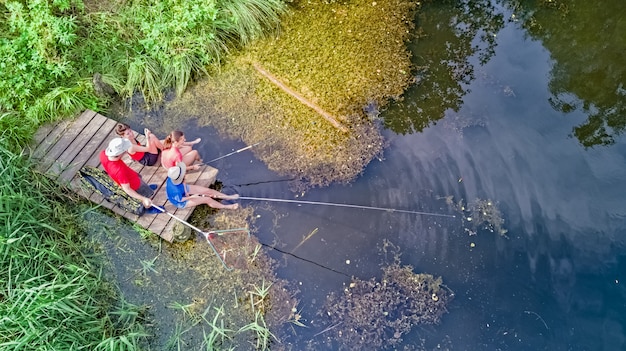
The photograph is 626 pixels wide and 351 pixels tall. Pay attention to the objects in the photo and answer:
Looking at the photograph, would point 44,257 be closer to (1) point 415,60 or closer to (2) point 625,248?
(1) point 415,60

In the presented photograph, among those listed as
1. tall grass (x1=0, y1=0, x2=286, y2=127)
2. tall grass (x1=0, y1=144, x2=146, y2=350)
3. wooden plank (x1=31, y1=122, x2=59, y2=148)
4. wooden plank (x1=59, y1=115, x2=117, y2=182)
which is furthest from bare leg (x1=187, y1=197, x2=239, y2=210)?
wooden plank (x1=31, y1=122, x2=59, y2=148)

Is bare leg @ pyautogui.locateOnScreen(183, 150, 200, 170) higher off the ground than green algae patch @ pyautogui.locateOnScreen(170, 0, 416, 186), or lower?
lower

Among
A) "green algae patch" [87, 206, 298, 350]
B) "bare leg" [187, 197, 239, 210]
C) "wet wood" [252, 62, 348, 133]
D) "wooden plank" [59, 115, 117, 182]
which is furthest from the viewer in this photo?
"wet wood" [252, 62, 348, 133]

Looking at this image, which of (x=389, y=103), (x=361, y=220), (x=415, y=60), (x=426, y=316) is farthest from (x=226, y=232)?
(x=415, y=60)

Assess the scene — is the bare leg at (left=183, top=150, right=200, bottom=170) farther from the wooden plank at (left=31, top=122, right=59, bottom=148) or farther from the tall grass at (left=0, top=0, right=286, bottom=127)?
the wooden plank at (left=31, top=122, right=59, bottom=148)

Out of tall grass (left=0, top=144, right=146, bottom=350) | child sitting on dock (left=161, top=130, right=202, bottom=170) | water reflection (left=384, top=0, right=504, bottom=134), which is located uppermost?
water reflection (left=384, top=0, right=504, bottom=134)

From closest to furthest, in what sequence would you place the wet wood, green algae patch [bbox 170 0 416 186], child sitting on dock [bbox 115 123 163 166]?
child sitting on dock [bbox 115 123 163 166] < green algae patch [bbox 170 0 416 186] < the wet wood

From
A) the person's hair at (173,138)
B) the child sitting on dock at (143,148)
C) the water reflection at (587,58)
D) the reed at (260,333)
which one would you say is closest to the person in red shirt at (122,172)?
the child sitting on dock at (143,148)
